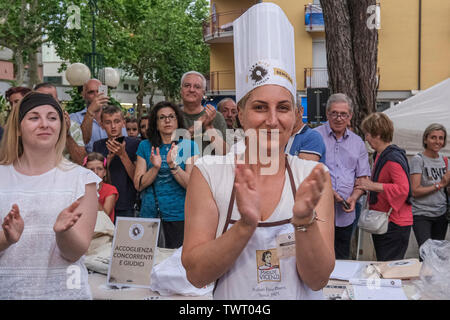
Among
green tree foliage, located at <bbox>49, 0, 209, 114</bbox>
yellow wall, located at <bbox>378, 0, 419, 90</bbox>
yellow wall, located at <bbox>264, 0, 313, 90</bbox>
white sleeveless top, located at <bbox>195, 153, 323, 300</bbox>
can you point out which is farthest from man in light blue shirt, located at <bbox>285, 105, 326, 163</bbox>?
yellow wall, located at <bbox>264, 0, 313, 90</bbox>

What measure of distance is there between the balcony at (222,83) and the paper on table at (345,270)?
20.5 metres

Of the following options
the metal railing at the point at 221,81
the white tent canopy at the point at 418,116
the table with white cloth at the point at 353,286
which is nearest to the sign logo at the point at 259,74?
the table with white cloth at the point at 353,286

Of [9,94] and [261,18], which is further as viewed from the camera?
[9,94]

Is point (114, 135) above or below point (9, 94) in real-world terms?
below

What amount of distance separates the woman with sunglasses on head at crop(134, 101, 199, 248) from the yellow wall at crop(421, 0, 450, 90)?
1833cm

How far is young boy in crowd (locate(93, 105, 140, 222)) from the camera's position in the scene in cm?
425

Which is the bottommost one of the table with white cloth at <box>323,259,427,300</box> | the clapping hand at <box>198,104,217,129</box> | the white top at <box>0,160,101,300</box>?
the table with white cloth at <box>323,259,427,300</box>

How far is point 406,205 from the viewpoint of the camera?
393cm

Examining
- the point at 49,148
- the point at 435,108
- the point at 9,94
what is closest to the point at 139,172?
the point at 9,94

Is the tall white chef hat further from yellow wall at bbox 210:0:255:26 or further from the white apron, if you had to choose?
yellow wall at bbox 210:0:255:26

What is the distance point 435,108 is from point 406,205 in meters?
3.07
